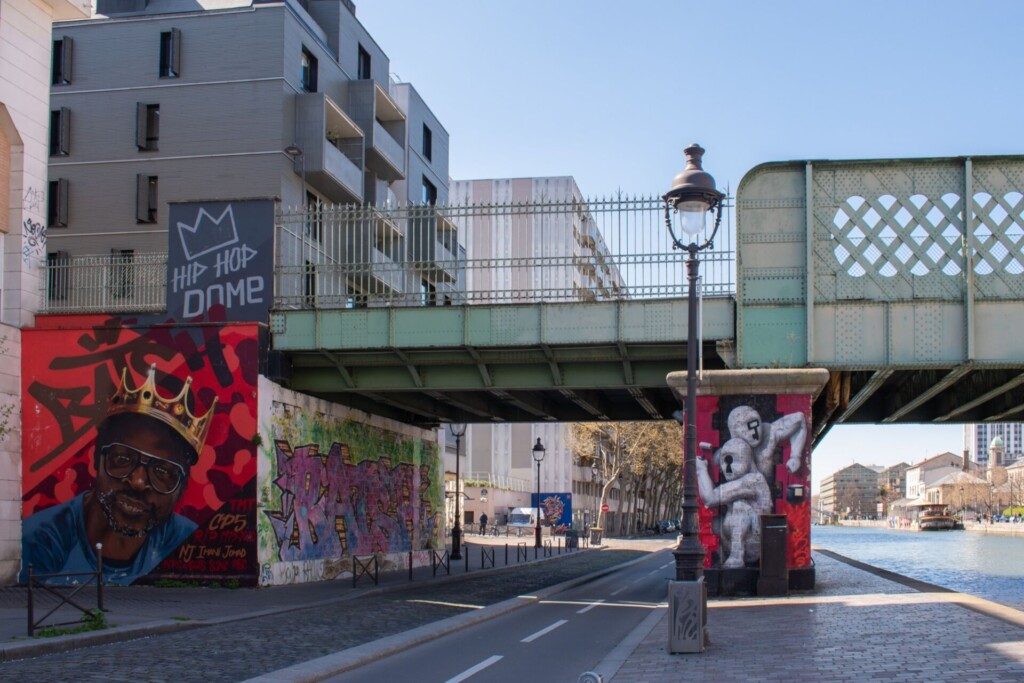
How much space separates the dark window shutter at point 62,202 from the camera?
146ft

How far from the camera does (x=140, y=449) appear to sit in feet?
83.9

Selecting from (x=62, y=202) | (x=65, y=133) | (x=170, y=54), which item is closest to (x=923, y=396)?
(x=170, y=54)

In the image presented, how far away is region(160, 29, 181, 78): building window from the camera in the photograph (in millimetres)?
43875

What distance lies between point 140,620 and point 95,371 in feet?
32.6

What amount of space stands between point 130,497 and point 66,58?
86.0 ft

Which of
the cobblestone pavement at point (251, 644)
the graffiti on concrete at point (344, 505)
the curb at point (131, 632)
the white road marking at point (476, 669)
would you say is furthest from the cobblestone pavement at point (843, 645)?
the graffiti on concrete at point (344, 505)

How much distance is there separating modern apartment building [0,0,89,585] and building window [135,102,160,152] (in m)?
18.1

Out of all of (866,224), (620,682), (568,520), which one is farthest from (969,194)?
(568,520)

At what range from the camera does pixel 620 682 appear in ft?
36.8

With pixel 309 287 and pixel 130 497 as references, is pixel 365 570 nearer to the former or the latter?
pixel 130 497

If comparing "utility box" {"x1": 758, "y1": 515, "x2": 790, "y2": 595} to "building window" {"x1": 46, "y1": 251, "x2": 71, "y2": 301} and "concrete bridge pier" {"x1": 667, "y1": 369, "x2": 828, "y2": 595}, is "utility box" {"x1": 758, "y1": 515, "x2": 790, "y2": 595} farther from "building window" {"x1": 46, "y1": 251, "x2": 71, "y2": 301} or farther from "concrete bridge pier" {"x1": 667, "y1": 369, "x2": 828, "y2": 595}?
"building window" {"x1": 46, "y1": 251, "x2": 71, "y2": 301}

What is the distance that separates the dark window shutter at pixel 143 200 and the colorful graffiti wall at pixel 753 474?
2853 cm

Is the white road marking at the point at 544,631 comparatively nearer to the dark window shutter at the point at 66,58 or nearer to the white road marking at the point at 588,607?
the white road marking at the point at 588,607

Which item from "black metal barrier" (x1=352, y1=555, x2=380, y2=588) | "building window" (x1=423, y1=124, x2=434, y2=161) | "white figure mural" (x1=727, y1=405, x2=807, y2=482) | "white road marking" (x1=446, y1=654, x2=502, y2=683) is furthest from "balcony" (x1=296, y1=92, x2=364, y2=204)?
"white road marking" (x1=446, y1=654, x2=502, y2=683)
